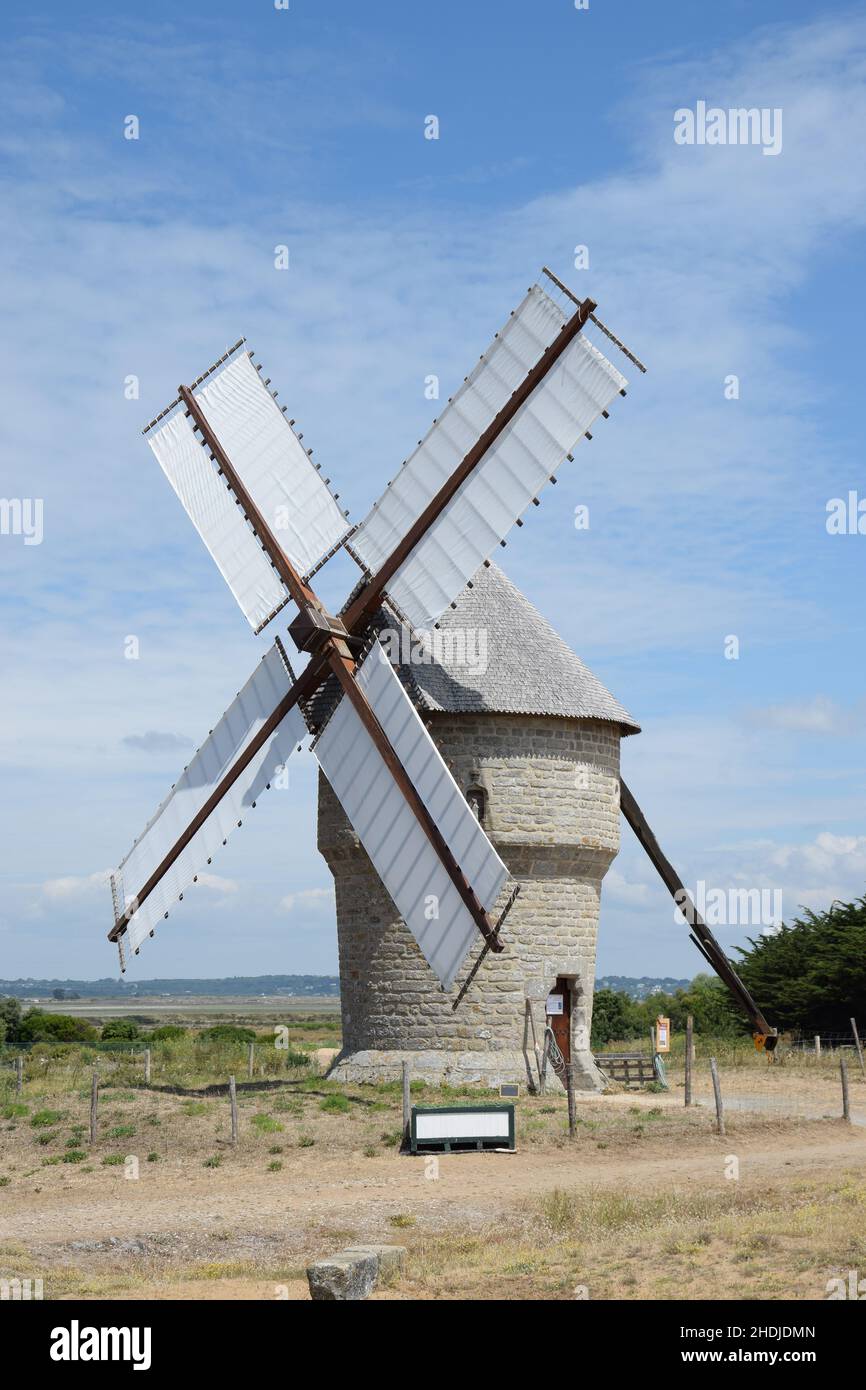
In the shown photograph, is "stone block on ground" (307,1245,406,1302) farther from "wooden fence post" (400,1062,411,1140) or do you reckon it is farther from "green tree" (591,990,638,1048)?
"green tree" (591,990,638,1048)

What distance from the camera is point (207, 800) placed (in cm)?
2403

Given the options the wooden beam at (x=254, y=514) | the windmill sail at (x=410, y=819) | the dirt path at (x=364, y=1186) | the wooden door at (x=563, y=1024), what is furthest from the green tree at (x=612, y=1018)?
the dirt path at (x=364, y=1186)

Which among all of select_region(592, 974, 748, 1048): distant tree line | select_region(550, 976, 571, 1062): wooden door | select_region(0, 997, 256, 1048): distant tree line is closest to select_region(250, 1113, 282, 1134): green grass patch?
select_region(550, 976, 571, 1062): wooden door

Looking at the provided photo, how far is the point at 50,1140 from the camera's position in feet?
71.2

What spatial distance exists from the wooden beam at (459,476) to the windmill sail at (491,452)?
0.08m

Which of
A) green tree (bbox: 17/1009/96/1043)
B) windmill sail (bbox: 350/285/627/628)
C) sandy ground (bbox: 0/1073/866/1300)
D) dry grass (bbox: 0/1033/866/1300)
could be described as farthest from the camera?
green tree (bbox: 17/1009/96/1043)

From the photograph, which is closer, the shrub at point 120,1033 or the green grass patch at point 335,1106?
the green grass patch at point 335,1106

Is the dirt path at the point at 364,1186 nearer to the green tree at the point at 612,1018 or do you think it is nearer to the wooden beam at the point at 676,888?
the wooden beam at the point at 676,888

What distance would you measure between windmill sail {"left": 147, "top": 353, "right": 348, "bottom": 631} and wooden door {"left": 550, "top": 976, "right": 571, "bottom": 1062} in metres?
8.12

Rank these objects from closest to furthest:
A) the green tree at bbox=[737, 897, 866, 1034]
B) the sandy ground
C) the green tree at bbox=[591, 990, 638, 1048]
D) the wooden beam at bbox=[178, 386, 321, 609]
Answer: the sandy ground → the wooden beam at bbox=[178, 386, 321, 609] → the green tree at bbox=[737, 897, 866, 1034] → the green tree at bbox=[591, 990, 638, 1048]

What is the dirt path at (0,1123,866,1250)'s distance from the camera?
1633cm

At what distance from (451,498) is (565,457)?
2009mm

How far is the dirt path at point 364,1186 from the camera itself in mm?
16328
